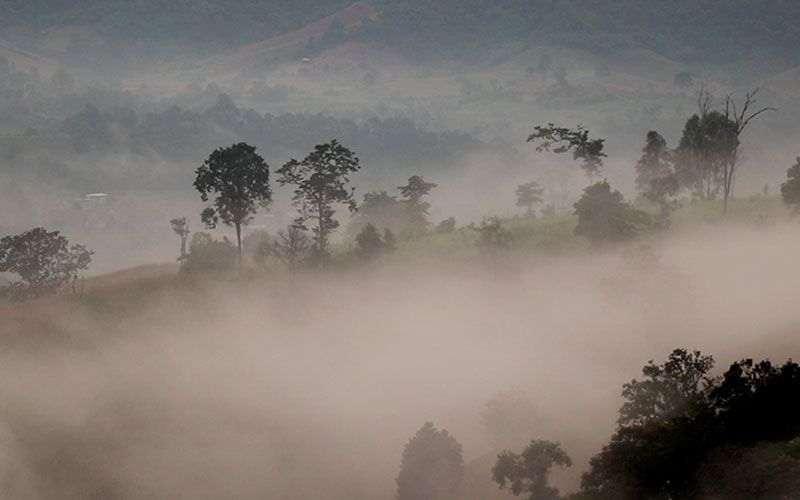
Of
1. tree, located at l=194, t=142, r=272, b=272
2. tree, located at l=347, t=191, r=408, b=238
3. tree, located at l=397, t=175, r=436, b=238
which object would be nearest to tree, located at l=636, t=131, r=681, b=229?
tree, located at l=397, t=175, r=436, b=238

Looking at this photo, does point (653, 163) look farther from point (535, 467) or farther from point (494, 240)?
point (535, 467)

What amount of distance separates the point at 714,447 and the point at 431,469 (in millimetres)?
39837

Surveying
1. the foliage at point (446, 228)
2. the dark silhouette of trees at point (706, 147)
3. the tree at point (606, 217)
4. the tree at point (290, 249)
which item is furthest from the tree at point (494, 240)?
the dark silhouette of trees at point (706, 147)

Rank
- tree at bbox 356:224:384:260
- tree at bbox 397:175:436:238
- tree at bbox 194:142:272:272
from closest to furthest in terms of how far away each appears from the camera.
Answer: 1. tree at bbox 194:142:272:272
2. tree at bbox 356:224:384:260
3. tree at bbox 397:175:436:238

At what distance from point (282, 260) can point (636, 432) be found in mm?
86013

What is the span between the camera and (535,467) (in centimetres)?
6981

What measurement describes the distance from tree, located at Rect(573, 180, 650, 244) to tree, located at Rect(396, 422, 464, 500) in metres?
46.7

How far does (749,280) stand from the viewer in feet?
365

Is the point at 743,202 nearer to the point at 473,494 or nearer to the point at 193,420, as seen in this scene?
the point at 473,494

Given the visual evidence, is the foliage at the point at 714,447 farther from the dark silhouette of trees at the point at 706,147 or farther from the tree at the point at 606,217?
the dark silhouette of trees at the point at 706,147

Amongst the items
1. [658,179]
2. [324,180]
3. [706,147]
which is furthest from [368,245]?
[706,147]

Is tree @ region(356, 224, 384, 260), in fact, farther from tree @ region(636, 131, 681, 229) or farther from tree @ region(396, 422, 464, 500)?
tree @ region(396, 422, 464, 500)

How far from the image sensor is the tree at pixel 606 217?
118m

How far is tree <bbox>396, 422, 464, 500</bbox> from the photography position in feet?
264
